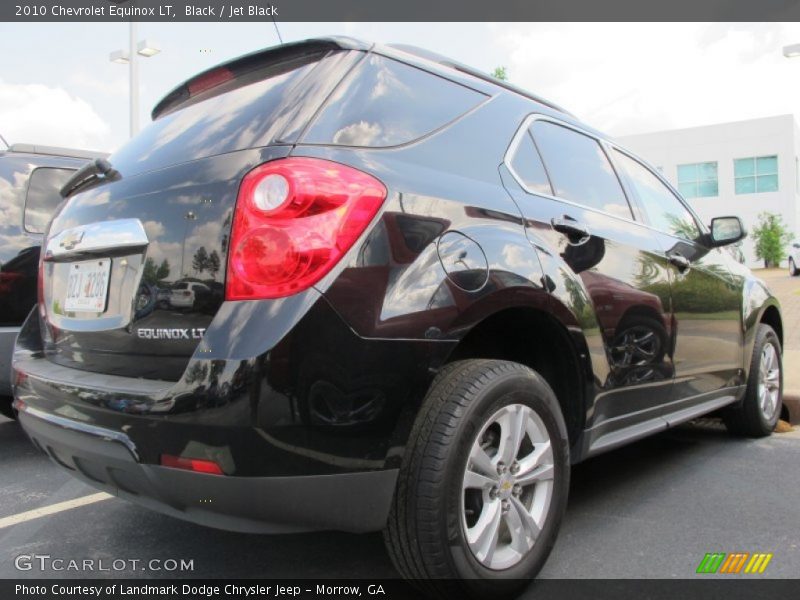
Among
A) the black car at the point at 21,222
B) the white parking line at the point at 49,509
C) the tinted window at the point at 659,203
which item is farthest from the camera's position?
the black car at the point at 21,222

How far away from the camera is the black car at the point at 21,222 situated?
12.5 ft

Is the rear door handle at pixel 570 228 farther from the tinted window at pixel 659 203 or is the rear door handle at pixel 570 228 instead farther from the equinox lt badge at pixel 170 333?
A: the equinox lt badge at pixel 170 333

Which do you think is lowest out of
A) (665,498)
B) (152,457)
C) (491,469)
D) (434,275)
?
(665,498)

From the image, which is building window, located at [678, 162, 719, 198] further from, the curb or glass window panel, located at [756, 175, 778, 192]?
the curb

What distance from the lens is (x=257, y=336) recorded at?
1686 mm

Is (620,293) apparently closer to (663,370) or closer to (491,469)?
(663,370)

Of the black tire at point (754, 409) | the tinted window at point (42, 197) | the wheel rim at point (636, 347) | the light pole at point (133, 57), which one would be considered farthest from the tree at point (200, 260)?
the light pole at point (133, 57)

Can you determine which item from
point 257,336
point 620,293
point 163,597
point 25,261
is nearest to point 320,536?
point 163,597

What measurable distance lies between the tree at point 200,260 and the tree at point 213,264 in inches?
0.5

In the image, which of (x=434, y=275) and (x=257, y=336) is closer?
(x=257, y=336)

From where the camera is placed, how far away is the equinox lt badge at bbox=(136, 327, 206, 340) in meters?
1.79

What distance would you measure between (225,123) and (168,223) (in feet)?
1.30

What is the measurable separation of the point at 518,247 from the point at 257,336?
0.98 meters

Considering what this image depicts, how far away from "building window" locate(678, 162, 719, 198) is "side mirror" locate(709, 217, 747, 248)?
41507 millimetres
